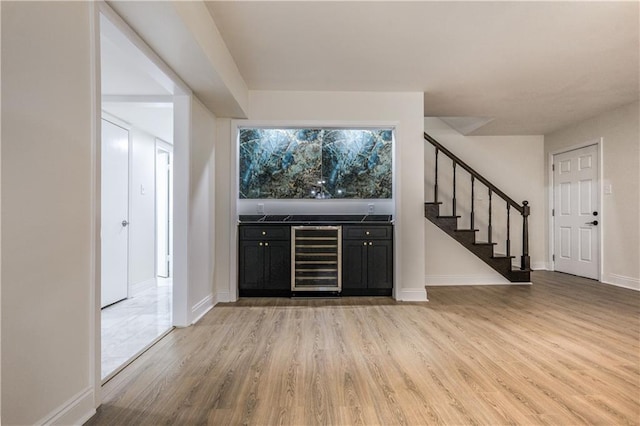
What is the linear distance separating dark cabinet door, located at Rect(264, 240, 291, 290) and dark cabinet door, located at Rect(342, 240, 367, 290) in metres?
0.72

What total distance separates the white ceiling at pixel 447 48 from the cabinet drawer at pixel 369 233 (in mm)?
1746

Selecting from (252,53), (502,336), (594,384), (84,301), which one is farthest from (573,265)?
(84,301)

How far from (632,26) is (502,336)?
111 inches

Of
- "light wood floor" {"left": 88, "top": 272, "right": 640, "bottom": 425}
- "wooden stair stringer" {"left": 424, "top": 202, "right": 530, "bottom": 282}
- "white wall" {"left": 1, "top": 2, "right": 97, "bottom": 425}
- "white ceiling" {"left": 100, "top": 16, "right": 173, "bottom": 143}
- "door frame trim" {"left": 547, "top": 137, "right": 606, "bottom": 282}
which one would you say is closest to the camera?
"white wall" {"left": 1, "top": 2, "right": 97, "bottom": 425}

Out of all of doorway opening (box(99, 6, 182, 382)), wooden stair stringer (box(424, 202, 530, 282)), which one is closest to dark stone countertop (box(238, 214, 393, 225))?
wooden stair stringer (box(424, 202, 530, 282))

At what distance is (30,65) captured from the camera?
129 centimetres

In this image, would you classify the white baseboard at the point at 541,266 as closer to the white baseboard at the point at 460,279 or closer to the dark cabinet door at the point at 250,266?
the white baseboard at the point at 460,279

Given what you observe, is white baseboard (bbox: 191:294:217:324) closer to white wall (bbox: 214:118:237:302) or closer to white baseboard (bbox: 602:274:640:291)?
white wall (bbox: 214:118:237:302)

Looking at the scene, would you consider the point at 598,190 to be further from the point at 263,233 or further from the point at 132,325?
the point at 132,325

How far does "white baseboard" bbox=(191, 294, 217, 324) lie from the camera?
125 inches

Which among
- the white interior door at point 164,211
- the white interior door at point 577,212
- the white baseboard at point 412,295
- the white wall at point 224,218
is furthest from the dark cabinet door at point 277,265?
the white interior door at point 577,212

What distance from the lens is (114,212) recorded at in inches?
152

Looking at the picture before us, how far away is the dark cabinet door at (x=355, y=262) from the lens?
13.2ft

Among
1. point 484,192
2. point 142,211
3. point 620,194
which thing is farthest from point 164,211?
point 620,194
